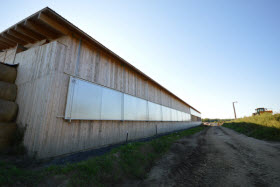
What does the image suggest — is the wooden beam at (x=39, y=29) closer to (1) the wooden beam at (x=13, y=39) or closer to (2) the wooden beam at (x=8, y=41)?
(1) the wooden beam at (x=13, y=39)

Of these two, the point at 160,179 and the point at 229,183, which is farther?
the point at 160,179

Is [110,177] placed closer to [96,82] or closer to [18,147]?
[18,147]

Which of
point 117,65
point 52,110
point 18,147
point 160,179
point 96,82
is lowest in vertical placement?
point 160,179

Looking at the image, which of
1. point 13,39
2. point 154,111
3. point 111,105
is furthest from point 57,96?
point 154,111

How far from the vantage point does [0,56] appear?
8453 mm

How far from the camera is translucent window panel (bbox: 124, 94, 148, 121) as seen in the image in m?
8.72

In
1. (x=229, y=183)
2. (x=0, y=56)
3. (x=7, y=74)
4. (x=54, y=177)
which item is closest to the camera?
(x=54, y=177)

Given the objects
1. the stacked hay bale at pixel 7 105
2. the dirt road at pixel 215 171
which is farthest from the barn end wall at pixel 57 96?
the dirt road at pixel 215 171

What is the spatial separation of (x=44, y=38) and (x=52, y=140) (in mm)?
5382

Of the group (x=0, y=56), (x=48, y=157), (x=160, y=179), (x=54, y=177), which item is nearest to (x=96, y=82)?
(x=48, y=157)

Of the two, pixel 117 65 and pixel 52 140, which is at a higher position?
pixel 117 65

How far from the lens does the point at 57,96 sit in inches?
197

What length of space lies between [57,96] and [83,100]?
1083mm

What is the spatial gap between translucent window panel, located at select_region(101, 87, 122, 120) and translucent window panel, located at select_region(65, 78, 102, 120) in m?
0.36
